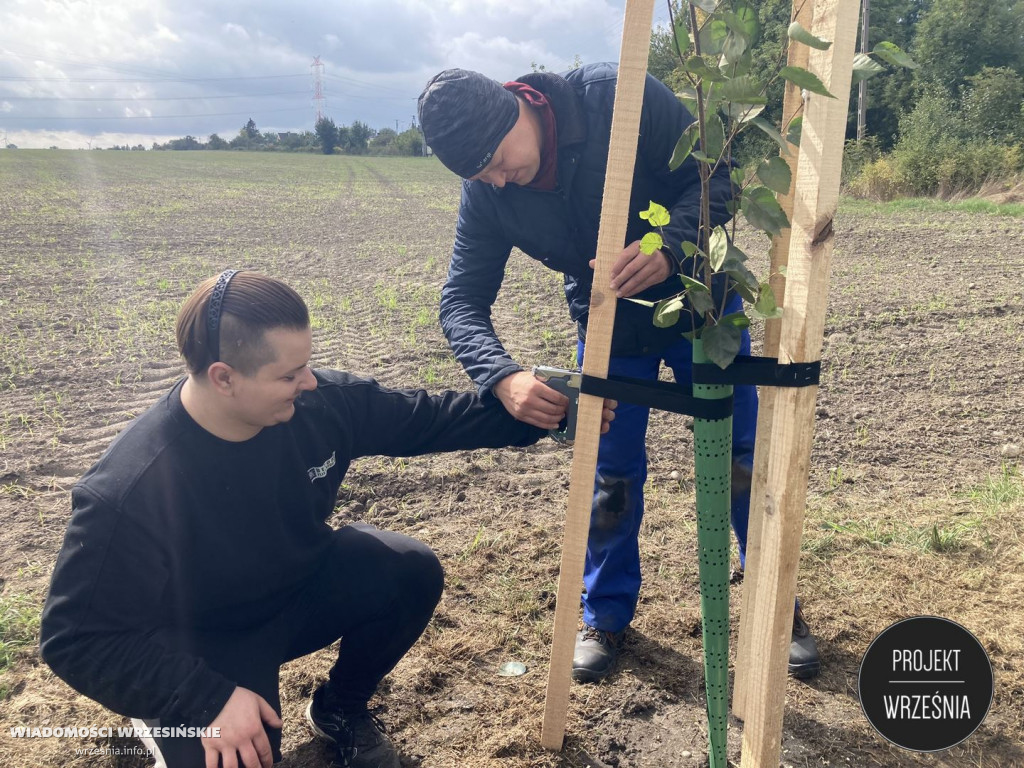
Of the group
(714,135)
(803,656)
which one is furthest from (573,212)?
(803,656)

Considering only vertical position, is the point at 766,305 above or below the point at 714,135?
below

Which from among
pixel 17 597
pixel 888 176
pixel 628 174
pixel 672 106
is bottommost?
pixel 17 597

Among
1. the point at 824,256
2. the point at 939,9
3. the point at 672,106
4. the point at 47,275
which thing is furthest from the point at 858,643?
the point at 939,9

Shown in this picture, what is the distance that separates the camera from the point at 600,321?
1813 millimetres

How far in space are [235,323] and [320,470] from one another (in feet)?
1.83

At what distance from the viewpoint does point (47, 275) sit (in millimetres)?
9984

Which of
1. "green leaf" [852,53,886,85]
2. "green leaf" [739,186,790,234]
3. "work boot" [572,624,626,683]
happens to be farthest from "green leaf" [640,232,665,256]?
"work boot" [572,624,626,683]

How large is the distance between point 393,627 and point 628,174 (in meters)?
1.52

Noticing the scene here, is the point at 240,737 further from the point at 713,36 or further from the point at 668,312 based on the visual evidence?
the point at 713,36

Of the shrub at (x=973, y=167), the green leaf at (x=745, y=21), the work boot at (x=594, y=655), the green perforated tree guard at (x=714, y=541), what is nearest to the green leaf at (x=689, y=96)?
the green leaf at (x=745, y=21)

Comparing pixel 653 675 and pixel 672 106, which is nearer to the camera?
pixel 672 106

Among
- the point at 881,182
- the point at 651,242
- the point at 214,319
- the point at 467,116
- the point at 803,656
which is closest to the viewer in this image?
the point at 651,242

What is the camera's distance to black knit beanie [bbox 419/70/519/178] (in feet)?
6.86

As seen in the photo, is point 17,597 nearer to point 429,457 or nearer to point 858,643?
point 429,457
